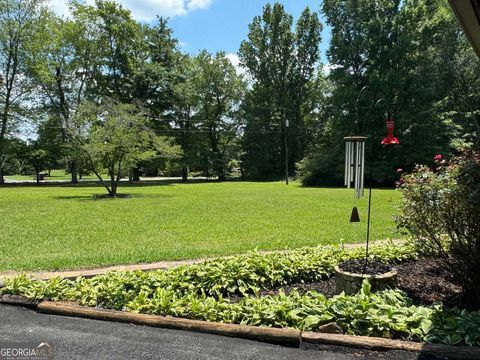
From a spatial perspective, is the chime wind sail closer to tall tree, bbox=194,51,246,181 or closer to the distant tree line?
the distant tree line

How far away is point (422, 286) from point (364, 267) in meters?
0.74

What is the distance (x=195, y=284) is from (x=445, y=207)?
254cm

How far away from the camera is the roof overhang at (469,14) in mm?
2019

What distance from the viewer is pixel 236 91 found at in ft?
120

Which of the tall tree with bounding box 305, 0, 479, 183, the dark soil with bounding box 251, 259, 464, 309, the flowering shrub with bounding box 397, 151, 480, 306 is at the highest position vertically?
the tall tree with bounding box 305, 0, 479, 183

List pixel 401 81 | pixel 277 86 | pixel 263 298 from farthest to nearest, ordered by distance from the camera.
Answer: pixel 277 86 < pixel 401 81 < pixel 263 298

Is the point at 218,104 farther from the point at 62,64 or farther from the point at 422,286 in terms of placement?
the point at 422,286

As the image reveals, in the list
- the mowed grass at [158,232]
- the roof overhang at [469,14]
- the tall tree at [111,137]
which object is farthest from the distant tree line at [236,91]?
the roof overhang at [469,14]

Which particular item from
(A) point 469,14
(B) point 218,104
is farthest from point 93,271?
Result: (B) point 218,104

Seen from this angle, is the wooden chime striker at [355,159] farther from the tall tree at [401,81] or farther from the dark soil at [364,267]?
the tall tree at [401,81]

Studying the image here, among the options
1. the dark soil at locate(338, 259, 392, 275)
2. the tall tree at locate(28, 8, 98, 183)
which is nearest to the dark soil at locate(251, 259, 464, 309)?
the dark soil at locate(338, 259, 392, 275)

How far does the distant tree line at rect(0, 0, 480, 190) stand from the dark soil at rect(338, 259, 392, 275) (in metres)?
13.1

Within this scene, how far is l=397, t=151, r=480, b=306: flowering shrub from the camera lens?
304 centimetres

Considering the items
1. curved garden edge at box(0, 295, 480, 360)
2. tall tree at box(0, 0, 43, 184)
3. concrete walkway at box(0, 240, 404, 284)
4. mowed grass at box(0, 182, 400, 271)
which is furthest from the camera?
tall tree at box(0, 0, 43, 184)
